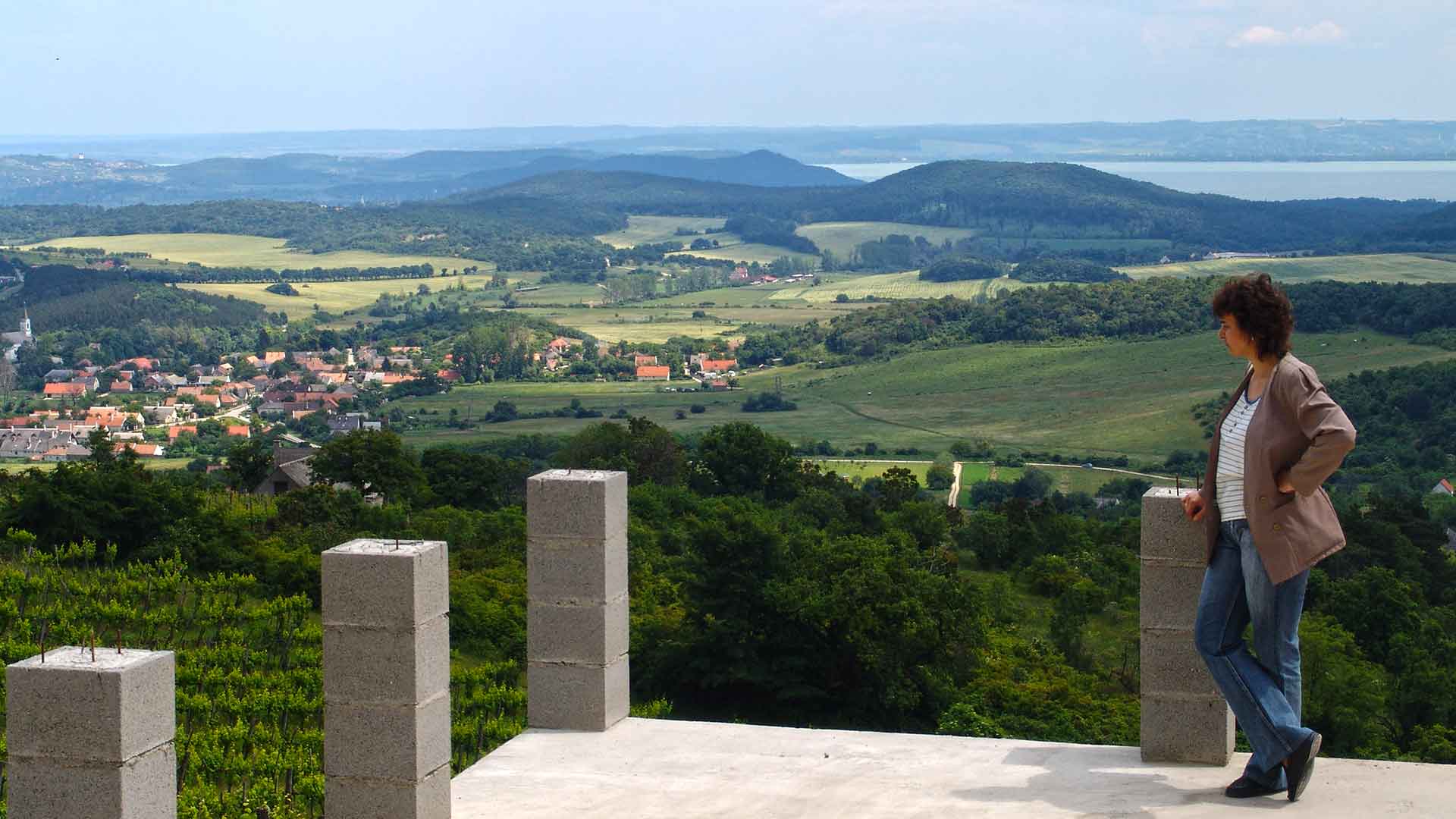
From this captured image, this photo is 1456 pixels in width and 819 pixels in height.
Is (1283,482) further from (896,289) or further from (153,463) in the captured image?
(896,289)

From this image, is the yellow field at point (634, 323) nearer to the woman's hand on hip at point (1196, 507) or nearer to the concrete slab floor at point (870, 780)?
the concrete slab floor at point (870, 780)

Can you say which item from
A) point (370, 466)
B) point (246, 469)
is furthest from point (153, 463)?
point (370, 466)

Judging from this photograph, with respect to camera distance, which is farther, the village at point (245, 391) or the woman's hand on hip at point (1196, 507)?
the village at point (245, 391)

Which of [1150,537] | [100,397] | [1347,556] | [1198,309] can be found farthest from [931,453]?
[1150,537]

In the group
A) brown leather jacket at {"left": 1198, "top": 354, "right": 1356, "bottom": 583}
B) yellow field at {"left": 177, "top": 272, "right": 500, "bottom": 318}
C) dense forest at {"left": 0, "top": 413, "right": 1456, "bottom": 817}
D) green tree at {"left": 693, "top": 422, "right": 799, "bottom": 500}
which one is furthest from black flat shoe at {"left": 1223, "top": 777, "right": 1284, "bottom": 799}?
yellow field at {"left": 177, "top": 272, "right": 500, "bottom": 318}

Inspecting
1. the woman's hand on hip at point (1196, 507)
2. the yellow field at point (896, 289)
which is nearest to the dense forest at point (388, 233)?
the yellow field at point (896, 289)

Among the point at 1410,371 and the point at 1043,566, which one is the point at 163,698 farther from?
the point at 1410,371
